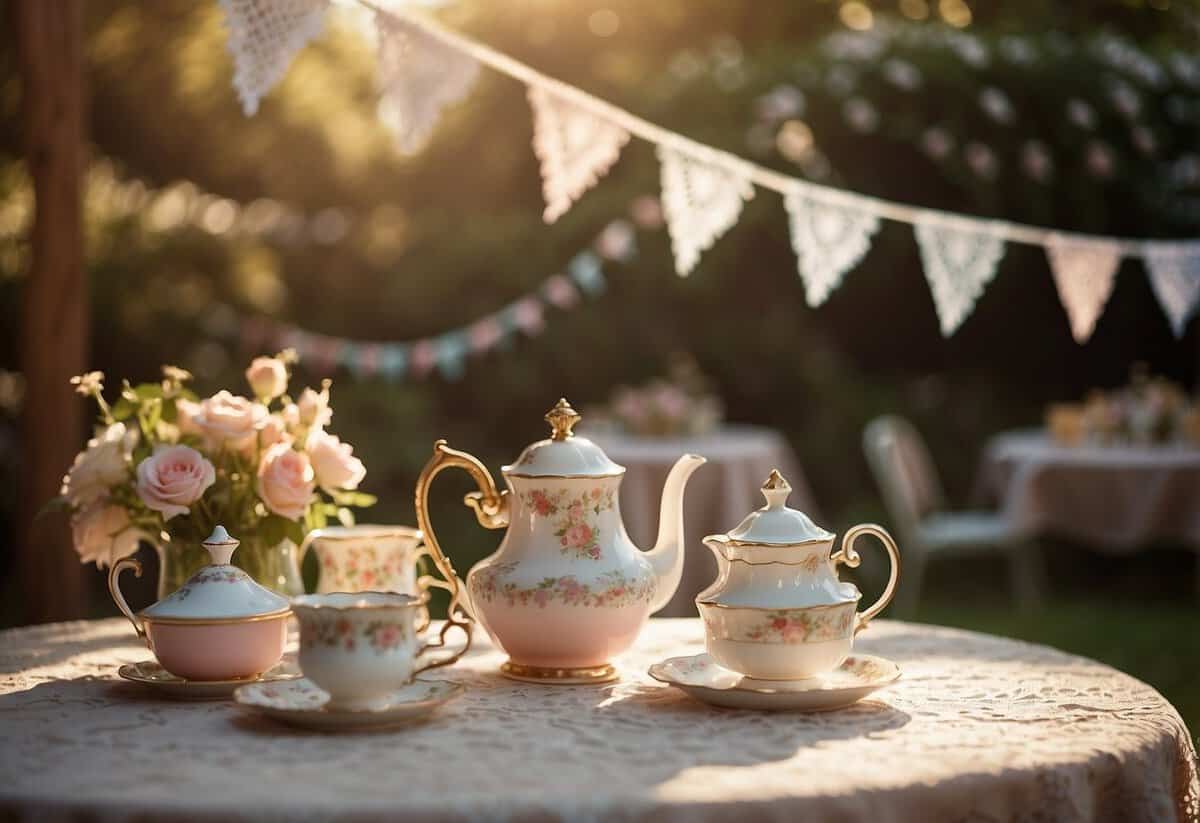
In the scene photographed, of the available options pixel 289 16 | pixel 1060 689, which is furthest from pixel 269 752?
pixel 289 16

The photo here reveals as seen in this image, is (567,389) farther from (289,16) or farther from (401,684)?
(401,684)

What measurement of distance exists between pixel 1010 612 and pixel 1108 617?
0.41 meters

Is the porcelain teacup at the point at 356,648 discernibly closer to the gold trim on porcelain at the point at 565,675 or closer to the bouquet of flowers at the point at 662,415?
the gold trim on porcelain at the point at 565,675

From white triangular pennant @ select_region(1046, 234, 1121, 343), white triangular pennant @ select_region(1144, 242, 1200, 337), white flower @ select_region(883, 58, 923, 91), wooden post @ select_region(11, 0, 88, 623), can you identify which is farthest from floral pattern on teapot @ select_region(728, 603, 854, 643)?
white flower @ select_region(883, 58, 923, 91)

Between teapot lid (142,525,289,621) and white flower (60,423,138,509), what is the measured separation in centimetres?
33

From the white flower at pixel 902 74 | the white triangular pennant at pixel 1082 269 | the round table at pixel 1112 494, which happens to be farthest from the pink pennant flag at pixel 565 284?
the white triangular pennant at pixel 1082 269

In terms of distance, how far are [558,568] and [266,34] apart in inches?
36.4

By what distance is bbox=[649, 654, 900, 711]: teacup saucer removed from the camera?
1.55m

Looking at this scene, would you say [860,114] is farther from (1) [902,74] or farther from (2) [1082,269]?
(2) [1082,269]

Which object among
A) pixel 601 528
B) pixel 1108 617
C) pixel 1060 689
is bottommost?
pixel 1108 617

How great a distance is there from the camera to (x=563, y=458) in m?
1.73

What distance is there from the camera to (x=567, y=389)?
858cm

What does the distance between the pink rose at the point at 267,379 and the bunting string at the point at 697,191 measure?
0.47 meters

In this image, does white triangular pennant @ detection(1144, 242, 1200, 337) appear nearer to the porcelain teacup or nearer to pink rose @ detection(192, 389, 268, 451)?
pink rose @ detection(192, 389, 268, 451)
